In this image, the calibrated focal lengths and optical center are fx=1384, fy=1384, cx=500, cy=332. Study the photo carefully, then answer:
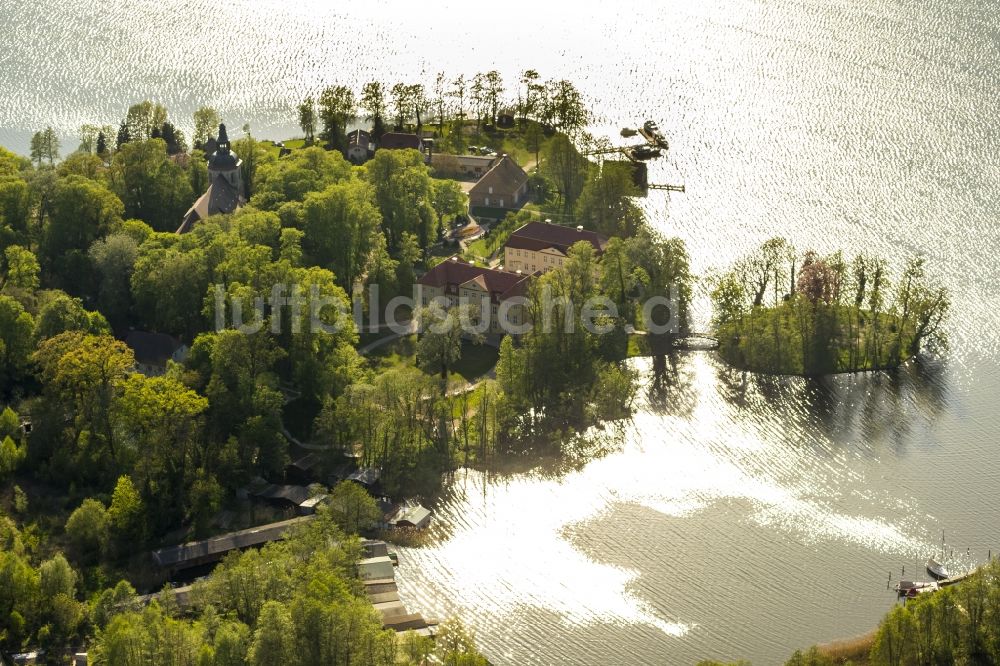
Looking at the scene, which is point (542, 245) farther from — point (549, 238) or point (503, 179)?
point (503, 179)

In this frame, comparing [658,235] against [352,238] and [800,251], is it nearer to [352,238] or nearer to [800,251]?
[800,251]

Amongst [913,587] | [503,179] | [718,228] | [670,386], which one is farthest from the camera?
[503,179]

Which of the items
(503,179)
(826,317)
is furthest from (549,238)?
(826,317)

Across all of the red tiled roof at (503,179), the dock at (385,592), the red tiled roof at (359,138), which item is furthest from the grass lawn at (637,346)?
the red tiled roof at (359,138)

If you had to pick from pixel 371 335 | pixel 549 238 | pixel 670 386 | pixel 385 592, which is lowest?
pixel 385 592

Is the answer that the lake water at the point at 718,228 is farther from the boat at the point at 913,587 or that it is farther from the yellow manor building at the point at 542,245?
the yellow manor building at the point at 542,245

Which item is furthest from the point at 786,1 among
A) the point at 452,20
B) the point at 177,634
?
the point at 177,634
